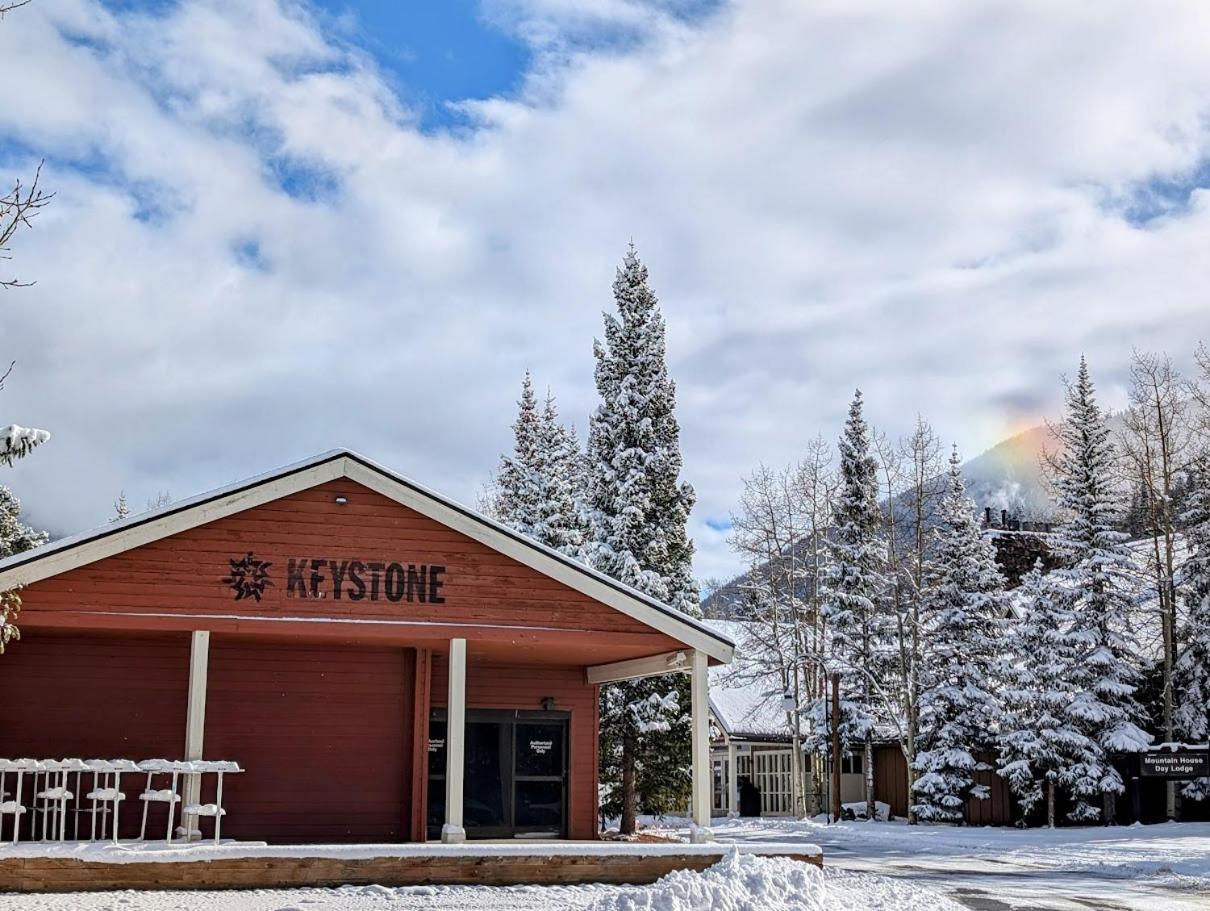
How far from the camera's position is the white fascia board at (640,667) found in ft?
56.7

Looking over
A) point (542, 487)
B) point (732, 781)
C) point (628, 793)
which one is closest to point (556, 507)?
point (542, 487)

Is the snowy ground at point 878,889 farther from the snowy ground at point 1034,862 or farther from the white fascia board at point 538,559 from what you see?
the white fascia board at point 538,559

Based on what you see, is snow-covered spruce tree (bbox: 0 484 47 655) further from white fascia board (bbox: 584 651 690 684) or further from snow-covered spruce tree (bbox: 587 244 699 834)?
white fascia board (bbox: 584 651 690 684)

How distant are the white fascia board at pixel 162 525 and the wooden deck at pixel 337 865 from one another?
314 centimetres

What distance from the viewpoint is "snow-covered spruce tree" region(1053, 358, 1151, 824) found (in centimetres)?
2922

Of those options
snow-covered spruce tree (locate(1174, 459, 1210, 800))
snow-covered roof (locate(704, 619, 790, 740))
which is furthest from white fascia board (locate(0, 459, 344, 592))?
snow-covered roof (locate(704, 619, 790, 740))

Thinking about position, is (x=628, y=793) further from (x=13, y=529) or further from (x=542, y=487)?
(x=13, y=529)

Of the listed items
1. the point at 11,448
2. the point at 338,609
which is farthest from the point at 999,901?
the point at 11,448

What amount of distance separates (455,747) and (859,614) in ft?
71.3

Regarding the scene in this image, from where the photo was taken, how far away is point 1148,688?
1256 inches

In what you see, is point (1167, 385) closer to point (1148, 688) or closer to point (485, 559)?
point (1148, 688)

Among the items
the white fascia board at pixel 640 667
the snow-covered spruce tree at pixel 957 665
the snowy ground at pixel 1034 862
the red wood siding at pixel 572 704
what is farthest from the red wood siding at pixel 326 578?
the snow-covered spruce tree at pixel 957 665

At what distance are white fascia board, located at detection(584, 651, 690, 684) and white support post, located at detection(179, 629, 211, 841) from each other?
6.11 m

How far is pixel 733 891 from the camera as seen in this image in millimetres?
12125
